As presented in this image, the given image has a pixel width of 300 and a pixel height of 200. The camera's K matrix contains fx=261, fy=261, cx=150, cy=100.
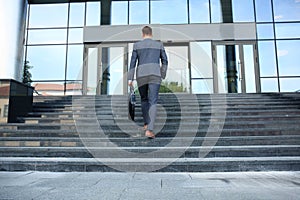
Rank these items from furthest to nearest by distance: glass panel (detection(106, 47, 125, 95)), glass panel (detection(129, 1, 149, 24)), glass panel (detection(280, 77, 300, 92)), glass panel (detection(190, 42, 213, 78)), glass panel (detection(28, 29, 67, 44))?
1. glass panel (detection(28, 29, 67, 44))
2. glass panel (detection(129, 1, 149, 24))
3. glass panel (detection(106, 47, 125, 95))
4. glass panel (detection(190, 42, 213, 78))
5. glass panel (detection(280, 77, 300, 92))

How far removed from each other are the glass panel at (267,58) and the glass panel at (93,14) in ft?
26.6

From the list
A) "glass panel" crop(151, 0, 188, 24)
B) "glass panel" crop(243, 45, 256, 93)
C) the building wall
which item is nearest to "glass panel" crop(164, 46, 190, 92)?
"glass panel" crop(151, 0, 188, 24)

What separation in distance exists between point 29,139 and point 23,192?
2.45 meters

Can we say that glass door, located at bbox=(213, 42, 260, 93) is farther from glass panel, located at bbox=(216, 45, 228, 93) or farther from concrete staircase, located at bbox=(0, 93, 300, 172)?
concrete staircase, located at bbox=(0, 93, 300, 172)

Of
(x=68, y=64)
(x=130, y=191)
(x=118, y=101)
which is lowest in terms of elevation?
(x=130, y=191)

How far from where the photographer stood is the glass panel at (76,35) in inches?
518

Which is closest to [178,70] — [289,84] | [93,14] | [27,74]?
[289,84]

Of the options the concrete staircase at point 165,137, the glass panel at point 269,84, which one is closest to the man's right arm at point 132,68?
the concrete staircase at point 165,137

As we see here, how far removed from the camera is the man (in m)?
4.03

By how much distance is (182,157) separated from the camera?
3643 mm

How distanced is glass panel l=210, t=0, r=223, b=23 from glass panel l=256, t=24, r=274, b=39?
6.08 ft

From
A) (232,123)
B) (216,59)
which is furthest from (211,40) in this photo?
(232,123)

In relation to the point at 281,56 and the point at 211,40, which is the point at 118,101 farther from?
the point at 281,56

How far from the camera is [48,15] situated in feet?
45.0
